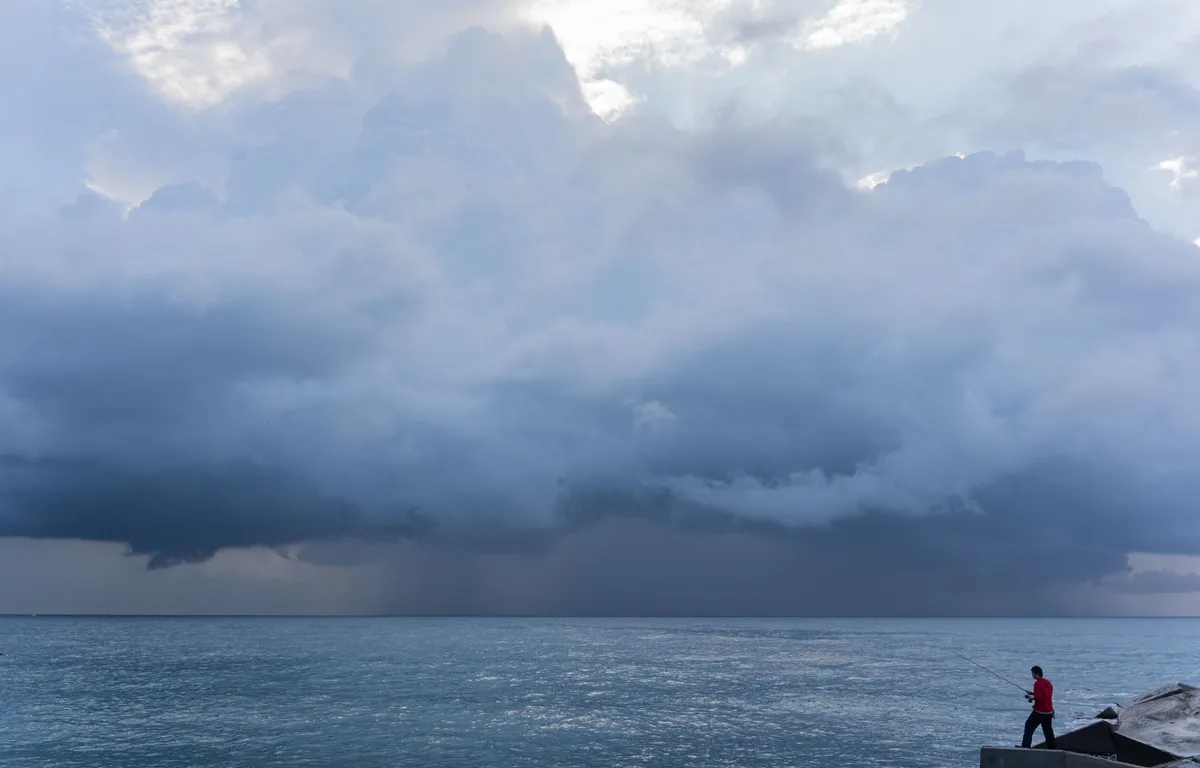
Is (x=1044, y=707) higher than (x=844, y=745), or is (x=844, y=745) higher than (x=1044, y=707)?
(x=1044, y=707)

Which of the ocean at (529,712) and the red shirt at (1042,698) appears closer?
the red shirt at (1042,698)

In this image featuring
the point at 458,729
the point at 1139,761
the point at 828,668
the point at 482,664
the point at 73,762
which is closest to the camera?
the point at 1139,761

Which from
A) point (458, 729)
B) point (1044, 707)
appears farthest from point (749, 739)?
point (1044, 707)

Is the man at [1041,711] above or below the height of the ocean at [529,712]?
above

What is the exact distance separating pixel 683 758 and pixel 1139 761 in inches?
775

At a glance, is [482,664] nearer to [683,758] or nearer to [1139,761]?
[683,758]

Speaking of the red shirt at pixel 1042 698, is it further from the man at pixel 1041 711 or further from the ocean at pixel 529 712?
the ocean at pixel 529 712

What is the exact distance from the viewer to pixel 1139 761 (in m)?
30.0

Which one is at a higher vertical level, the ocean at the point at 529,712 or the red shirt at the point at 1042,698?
the red shirt at the point at 1042,698

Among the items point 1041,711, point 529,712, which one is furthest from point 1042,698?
point 529,712

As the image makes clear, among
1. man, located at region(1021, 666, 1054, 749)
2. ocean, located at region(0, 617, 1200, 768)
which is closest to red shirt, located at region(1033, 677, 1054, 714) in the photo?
man, located at region(1021, 666, 1054, 749)

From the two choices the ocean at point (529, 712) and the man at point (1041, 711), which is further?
the ocean at point (529, 712)

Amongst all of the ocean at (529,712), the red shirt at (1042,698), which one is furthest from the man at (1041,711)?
the ocean at (529,712)

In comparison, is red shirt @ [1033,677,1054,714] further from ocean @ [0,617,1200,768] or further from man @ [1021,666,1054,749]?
ocean @ [0,617,1200,768]
